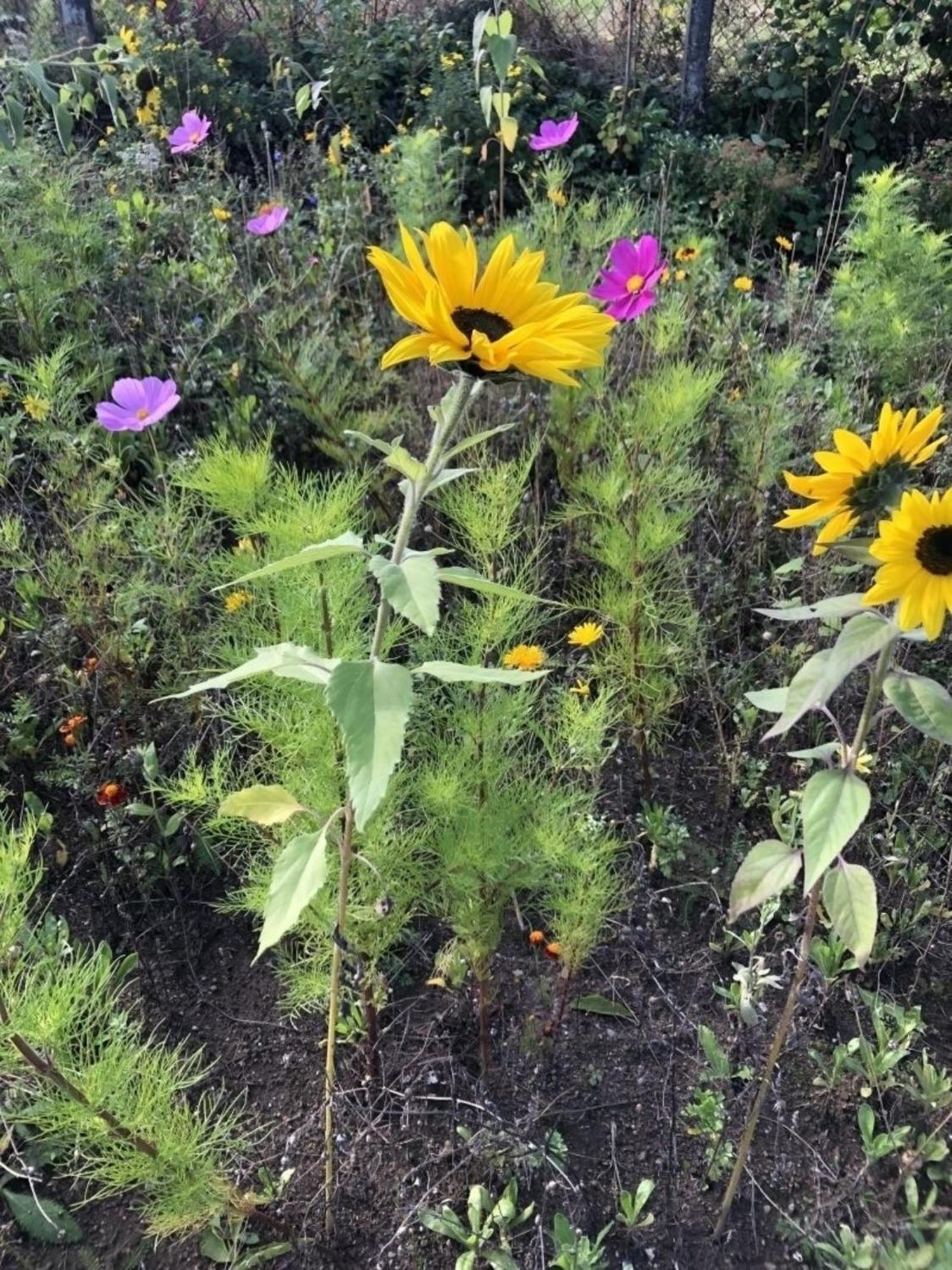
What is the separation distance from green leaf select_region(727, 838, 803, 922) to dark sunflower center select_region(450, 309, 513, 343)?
0.61 meters

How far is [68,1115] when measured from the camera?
1.07 metres

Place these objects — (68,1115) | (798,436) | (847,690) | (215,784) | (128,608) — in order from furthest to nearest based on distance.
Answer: (798,436), (847,690), (128,608), (215,784), (68,1115)

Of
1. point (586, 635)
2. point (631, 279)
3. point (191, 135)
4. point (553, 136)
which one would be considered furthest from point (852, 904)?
point (191, 135)

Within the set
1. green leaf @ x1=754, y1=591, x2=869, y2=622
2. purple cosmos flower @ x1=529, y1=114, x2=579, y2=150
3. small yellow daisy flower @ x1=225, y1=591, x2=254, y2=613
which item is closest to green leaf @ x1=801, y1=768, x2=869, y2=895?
green leaf @ x1=754, y1=591, x2=869, y2=622

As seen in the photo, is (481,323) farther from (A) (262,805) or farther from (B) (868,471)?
(A) (262,805)

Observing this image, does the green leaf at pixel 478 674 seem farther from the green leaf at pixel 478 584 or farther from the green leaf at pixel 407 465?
the green leaf at pixel 407 465

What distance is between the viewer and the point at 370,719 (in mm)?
853

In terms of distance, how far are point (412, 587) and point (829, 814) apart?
0.46 meters

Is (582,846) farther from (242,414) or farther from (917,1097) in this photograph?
(242,414)

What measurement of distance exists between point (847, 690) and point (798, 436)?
0.80 meters

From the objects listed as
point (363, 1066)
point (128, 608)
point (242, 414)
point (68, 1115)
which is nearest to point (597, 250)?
point (242, 414)

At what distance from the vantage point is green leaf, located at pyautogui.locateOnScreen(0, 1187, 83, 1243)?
50.7 inches

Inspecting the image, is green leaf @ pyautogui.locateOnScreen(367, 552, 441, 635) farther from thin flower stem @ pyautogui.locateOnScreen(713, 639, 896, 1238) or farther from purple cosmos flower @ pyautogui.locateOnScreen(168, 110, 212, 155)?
purple cosmos flower @ pyautogui.locateOnScreen(168, 110, 212, 155)

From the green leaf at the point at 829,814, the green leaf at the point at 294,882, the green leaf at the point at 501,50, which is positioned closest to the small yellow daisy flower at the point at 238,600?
the green leaf at the point at 294,882
